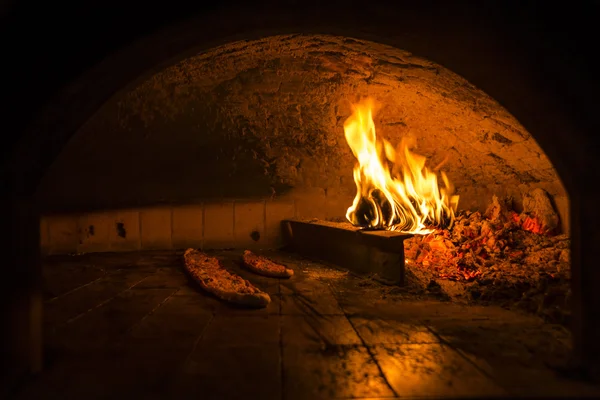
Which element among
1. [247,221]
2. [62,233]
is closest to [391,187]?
[247,221]

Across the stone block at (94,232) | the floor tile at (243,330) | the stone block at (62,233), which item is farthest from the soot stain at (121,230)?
the floor tile at (243,330)

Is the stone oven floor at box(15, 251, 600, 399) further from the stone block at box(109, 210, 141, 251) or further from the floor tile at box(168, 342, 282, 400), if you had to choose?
the stone block at box(109, 210, 141, 251)

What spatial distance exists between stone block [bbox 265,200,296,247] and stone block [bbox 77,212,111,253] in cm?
258

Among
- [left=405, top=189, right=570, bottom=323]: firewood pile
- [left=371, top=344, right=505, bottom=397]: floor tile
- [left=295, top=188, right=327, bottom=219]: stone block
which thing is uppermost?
[left=295, top=188, right=327, bottom=219]: stone block

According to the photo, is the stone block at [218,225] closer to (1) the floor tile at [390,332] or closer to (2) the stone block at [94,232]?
(2) the stone block at [94,232]

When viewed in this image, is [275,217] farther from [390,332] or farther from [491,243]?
[390,332]

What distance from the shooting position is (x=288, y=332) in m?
3.30


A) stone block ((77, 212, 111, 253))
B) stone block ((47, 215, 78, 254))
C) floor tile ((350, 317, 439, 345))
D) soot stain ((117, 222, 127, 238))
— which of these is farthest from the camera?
soot stain ((117, 222, 127, 238))

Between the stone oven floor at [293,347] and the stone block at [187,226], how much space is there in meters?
2.66

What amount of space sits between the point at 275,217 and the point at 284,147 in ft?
3.89

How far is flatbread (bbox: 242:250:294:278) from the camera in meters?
5.29

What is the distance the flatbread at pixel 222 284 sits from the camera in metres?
3.97

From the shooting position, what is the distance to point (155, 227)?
7375 mm

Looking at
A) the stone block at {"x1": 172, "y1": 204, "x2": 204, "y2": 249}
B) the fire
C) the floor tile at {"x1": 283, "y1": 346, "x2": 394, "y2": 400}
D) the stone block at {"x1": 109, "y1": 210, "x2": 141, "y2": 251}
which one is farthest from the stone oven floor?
the stone block at {"x1": 172, "y1": 204, "x2": 204, "y2": 249}
